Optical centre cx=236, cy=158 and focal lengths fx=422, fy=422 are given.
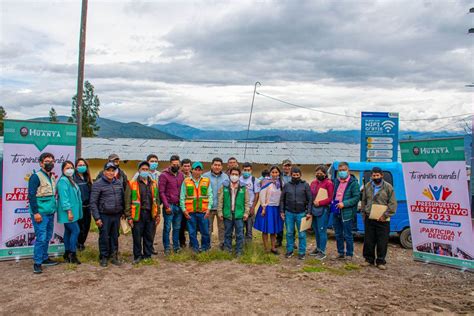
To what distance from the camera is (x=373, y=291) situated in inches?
261

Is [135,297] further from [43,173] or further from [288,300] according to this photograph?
[43,173]

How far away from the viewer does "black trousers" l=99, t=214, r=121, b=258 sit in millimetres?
7688

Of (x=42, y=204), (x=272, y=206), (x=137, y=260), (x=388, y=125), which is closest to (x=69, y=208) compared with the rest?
(x=42, y=204)

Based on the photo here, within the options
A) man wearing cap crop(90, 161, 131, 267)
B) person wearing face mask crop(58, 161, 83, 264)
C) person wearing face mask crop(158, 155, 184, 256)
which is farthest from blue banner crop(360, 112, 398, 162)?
person wearing face mask crop(58, 161, 83, 264)

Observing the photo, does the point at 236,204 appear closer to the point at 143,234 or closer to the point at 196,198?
the point at 196,198

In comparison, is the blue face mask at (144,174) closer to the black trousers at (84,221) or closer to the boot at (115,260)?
the black trousers at (84,221)

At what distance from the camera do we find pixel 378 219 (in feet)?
25.8

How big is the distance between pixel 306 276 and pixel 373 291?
1.20 metres

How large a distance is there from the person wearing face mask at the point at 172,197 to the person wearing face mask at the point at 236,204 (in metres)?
0.85

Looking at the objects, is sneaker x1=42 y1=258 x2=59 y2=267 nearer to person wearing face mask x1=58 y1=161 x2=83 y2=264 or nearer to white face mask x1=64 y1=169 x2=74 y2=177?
person wearing face mask x1=58 y1=161 x2=83 y2=264

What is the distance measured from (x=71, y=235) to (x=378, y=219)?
18.7 ft

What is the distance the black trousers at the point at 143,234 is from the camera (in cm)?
795

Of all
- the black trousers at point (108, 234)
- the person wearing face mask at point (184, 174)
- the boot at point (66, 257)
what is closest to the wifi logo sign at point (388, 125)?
the person wearing face mask at point (184, 174)

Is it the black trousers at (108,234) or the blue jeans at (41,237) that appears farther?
the black trousers at (108,234)
